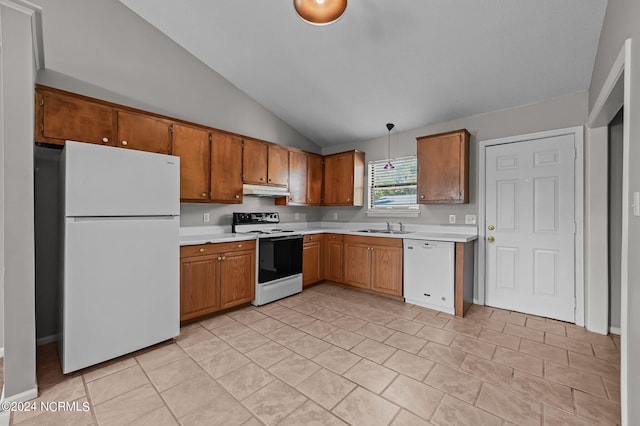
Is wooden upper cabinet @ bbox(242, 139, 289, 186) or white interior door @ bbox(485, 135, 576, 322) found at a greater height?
wooden upper cabinet @ bbox(242, 139, 289, 186)

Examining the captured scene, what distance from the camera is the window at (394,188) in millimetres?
4344

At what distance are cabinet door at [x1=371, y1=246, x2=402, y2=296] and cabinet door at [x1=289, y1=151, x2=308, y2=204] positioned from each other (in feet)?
4.71

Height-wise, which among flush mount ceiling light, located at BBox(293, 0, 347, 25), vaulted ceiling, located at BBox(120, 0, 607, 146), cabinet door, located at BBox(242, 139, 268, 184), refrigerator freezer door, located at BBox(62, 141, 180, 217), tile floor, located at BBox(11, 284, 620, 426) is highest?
vaulted ceiling, located at BBox(120, 0, 607, 146)

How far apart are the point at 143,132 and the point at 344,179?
2.90 meters

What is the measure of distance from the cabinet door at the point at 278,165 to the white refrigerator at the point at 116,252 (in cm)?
164

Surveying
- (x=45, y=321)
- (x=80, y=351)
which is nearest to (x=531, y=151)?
(x=80, y=351)

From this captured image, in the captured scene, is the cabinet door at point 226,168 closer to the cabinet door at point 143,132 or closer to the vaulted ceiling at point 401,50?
the cabinet door at point 143,132

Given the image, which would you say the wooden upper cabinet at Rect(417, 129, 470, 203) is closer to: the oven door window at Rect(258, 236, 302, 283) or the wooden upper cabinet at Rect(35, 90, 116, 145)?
the oven door window at Rect(258, 236, 302, 283)

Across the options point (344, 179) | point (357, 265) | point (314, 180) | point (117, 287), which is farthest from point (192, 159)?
point (357, 265)

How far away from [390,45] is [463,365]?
2948 millimetres

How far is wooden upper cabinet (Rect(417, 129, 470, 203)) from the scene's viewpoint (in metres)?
3.57

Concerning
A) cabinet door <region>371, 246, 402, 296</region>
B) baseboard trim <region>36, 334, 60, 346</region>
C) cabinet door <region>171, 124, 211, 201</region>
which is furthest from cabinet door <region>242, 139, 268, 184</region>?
baseboard trim <region>36, 334, 60, 346</region>

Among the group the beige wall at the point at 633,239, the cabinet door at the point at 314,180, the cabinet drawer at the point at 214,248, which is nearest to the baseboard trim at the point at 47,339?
the cabinet drawer at the point at 214,248

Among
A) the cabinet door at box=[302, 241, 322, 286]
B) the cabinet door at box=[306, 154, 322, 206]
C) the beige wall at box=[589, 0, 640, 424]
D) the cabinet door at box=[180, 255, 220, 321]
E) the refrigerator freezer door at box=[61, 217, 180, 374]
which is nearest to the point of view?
the beige wall at box=[589, 0, 640, 424]
